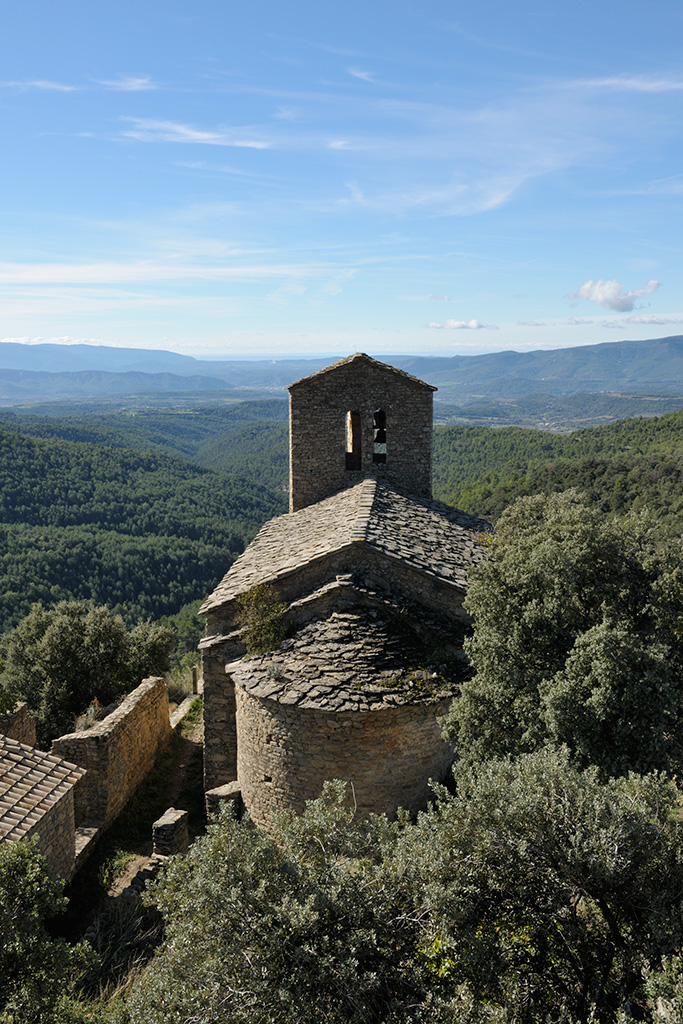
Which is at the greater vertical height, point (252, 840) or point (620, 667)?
point (620, 667)

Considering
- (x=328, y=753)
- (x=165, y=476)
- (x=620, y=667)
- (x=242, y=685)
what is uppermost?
(x=620, y=667)

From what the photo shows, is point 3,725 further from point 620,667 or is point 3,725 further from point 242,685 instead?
point 620,667

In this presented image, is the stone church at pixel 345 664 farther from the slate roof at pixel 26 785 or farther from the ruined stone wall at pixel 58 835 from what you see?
the slate roof at pixel 26 785

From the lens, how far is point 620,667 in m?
7.06

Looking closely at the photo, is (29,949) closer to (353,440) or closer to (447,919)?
(447,919)

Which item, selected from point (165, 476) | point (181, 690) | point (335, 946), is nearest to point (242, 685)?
point (335, 946)

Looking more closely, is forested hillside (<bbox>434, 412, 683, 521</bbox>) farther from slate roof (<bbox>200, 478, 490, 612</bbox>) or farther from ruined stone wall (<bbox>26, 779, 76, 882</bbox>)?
ruined stone wall (<bbox>26, 779, 76, 882</bbox>)

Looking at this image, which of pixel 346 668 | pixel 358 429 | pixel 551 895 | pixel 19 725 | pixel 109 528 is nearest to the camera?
pixel 551 895

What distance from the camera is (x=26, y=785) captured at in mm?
9484

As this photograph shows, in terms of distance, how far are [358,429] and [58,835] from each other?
11.5 metres

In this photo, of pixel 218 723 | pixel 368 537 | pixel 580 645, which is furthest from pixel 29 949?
pixel 368 537

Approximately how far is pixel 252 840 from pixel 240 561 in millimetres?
9348

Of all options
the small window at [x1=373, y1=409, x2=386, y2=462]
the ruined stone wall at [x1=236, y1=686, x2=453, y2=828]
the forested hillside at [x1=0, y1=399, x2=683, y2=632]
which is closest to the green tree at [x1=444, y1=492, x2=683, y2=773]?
the ruined stone wall at [x1=236, y1=686, x2=453, y2=828]

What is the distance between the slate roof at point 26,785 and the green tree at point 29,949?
7.62 feet
